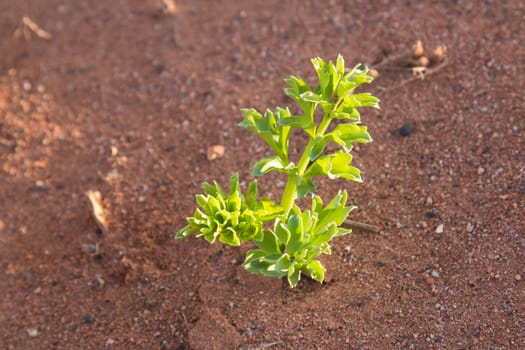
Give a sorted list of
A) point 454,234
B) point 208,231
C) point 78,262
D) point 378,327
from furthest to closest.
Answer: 1. point 78,262
2. point 454,234
3. point 378,327
4. point 208,231

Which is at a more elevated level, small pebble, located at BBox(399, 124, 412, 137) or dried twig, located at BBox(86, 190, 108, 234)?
small pebble, located at BBox(399, 124, 412, 137)

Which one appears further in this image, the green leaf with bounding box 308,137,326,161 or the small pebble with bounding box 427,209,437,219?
the small pebble with bounding box 427,209,437,219

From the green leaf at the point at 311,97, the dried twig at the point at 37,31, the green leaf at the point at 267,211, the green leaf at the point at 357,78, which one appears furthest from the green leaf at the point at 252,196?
the dried twig at the point at 37,31

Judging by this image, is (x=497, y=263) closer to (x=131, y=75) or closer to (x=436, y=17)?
(x=436, y=17)

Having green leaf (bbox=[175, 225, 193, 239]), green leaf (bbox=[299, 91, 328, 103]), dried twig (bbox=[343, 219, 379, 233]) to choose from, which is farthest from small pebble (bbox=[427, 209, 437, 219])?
green leaf (bbox=[175, 225, 193, 239])

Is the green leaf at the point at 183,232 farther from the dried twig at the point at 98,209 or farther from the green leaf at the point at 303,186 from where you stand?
the dried twig at the point at 98,209

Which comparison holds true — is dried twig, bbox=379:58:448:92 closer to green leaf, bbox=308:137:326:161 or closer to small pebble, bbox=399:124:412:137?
small pebble, bbox=399:124:412:137

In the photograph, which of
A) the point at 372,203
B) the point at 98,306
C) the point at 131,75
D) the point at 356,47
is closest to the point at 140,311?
the point at 98,306

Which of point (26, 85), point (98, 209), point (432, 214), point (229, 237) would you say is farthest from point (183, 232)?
point (26, 85)
